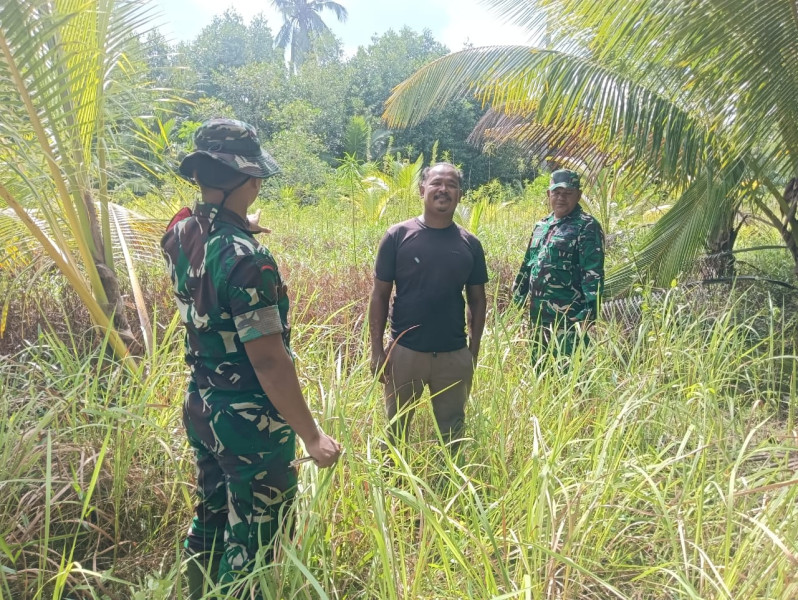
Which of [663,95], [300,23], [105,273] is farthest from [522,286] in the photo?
[300,23]

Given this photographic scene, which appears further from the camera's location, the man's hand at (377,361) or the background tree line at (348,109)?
the background tree line at (348,109)

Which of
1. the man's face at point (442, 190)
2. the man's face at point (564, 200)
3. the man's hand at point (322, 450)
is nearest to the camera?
the man's hand at point (322, 450)

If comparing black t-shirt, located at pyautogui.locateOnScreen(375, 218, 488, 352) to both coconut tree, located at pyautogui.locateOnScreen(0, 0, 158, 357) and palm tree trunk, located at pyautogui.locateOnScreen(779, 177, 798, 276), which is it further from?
palm tree trunk, located at pyautogui.locateOnScreen(779, 177, 798, 276)

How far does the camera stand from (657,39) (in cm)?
364

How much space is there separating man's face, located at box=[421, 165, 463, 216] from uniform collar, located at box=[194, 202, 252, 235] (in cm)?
113

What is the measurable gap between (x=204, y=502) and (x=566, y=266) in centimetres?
257

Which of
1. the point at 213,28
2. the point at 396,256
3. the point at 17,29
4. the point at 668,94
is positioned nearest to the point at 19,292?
the point at 17,29

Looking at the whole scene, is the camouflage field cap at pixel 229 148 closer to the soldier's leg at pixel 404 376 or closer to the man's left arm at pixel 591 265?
the soldier's leg at pixel 404 376

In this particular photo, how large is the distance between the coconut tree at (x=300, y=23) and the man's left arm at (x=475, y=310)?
47436 millimetres

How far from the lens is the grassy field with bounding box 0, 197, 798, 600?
64.3 inches

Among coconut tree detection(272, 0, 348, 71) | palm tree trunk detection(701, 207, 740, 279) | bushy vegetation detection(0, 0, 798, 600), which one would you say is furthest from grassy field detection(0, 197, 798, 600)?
coconut tree detection(272, 0, 348, 71)

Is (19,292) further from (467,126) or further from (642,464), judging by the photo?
(467,126)

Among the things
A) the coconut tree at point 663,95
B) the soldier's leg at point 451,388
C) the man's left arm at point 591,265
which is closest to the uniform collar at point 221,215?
the soldier's leg at point 451,388

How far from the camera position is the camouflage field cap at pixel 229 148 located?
1.66 meters
